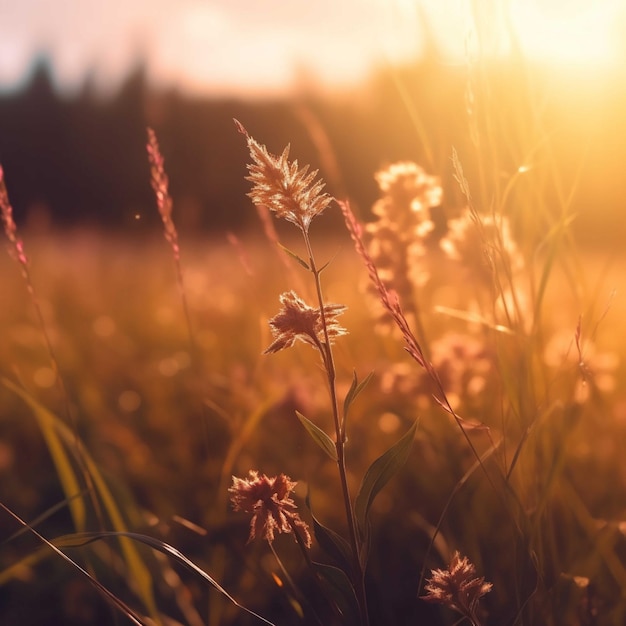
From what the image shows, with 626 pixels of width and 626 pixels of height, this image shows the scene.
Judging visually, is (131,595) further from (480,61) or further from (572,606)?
(480,61)

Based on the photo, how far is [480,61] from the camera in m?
0.86

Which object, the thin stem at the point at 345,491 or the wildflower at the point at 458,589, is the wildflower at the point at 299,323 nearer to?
the thin stem at the point at 345,491

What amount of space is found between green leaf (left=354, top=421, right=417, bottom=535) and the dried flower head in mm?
207

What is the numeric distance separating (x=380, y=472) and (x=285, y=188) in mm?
256

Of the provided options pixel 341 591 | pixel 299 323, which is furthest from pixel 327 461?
pixel 299 323

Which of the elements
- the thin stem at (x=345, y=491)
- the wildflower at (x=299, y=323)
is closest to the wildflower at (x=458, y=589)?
the thin stem at (x=345, y=491)

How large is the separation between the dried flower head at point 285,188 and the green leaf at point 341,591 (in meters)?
0.31

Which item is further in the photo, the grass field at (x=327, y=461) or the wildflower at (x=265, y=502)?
the grass field at (x=327, y=461)

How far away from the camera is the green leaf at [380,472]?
670 mm

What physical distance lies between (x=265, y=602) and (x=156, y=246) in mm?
6941

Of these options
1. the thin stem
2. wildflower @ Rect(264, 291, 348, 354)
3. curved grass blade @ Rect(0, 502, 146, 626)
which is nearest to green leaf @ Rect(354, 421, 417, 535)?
the thin stem

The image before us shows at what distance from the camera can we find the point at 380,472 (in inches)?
26.5

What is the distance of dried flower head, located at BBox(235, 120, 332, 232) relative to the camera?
0.63 meters

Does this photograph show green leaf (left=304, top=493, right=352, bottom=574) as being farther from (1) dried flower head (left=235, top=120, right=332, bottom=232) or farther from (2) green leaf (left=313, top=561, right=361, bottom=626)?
(1) dried flower head (left=235, top=120, right=332, bottom=232)
